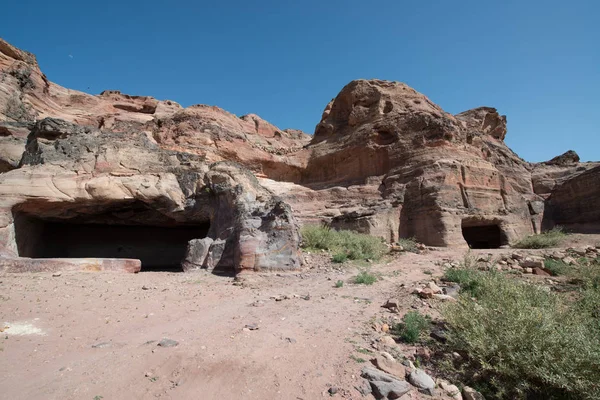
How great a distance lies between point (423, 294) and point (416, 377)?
7.67 ft

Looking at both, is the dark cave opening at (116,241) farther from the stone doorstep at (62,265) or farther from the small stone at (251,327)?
the small stone at (251,327)

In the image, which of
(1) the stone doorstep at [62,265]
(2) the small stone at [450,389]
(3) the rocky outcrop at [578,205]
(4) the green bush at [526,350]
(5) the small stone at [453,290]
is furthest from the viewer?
(3) the rocky outcrop at [578,205]

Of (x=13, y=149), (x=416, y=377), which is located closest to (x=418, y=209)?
(x=416, y=377)

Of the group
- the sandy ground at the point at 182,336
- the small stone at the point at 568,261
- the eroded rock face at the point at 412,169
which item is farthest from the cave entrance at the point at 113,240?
the small stone at the point at 568,261

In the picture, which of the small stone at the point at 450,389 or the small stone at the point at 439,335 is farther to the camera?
the small stone at the point at 439,335

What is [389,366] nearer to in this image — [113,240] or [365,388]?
[365,388]

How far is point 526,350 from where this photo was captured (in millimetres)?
2566

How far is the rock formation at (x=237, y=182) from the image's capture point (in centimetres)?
725

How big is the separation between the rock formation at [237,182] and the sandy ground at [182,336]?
180 centimetres

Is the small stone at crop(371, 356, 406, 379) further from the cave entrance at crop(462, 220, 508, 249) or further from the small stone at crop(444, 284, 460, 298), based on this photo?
the cave entrance at crop(462, 220, 508, 249)

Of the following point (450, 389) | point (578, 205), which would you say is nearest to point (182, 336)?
point (450, 389)

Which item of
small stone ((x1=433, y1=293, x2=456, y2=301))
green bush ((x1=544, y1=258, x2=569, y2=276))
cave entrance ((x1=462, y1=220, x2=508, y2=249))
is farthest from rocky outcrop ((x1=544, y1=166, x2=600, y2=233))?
small stone ((x1=433, y1=293, x2=456, y2=301))

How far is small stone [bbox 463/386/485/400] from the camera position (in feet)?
7.64

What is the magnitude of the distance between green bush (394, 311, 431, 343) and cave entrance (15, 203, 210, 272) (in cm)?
748
